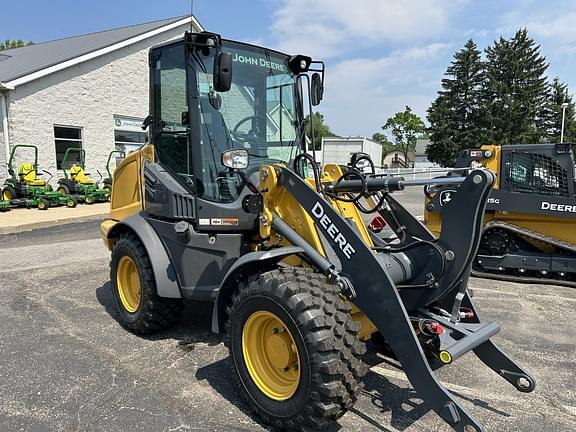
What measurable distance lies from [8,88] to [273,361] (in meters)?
14.5

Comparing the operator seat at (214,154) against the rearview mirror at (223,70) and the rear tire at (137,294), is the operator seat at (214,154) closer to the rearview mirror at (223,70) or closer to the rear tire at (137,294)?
the rearview mirror at (223,70)

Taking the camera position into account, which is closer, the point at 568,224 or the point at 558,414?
the point at 558,414

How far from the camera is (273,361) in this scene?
3.05 meters

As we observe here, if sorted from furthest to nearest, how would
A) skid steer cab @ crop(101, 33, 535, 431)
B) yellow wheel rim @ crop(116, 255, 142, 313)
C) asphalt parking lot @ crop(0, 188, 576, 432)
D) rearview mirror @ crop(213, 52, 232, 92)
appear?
yellow wheel rim @ crop(116, 255, 142, 313) < rearview mirror @ crop(213, 52, 232, 92) < asphalt parking lot @ crop(0, 188, 576, 432) < skid steer cab @ crop(101, 33, 535, 431)

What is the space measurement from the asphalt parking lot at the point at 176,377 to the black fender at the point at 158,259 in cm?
59

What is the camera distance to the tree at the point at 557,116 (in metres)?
47.7

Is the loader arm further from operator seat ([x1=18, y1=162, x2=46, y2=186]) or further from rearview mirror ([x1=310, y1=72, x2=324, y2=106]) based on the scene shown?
operator seat ([x1=18, y1=162, x2=46, y2=186])

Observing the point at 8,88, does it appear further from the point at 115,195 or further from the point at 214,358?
the point at 214,358

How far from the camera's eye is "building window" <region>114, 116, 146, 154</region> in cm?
1783

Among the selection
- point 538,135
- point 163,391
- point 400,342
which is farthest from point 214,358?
point 538,135

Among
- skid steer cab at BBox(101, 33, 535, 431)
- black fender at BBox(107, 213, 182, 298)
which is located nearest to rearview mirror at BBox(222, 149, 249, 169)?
skid steer cab at BBox(101, 33, 535, 431)

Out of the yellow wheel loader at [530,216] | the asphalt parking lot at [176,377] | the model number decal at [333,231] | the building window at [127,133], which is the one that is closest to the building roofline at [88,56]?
the building window at [127,133]

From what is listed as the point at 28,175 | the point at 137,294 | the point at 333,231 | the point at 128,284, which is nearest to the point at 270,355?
the point at 333,231

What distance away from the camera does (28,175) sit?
13.8 meters
